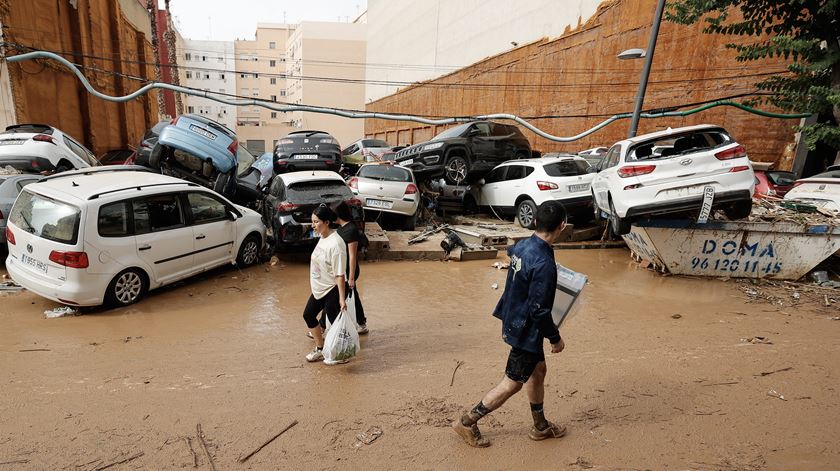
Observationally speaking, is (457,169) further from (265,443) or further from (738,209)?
(265,443)

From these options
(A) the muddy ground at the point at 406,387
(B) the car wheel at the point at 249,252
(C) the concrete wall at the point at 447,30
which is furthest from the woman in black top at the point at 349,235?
(C) the concrete wall at the point at 447,30

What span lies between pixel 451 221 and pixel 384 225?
6.84ft

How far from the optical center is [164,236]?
612 cm

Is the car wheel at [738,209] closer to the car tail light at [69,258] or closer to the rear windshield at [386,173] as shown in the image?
the rear windshield at [386,173]

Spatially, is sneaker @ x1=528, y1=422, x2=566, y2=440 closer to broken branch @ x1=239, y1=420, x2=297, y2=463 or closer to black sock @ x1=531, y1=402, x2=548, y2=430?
black sock @ x1=531, y1=402, x2=548, y2=430

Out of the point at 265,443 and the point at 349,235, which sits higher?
the point at 349,235

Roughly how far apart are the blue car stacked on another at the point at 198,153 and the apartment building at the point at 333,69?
51131mm

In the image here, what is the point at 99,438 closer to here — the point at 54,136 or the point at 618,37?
the point at 54,136

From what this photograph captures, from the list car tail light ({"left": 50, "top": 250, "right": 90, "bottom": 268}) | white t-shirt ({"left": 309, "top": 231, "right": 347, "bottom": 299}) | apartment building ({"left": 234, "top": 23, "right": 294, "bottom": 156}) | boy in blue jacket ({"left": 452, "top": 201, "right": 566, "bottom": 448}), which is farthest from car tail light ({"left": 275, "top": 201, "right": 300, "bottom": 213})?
apartment building ({"left": 234, "top": 23, "right": 294, "bottom": 156})

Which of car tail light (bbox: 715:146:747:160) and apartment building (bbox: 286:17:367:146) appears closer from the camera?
car tail light (bbox: 715:146:747:160)

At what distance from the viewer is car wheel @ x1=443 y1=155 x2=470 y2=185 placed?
12.0 m

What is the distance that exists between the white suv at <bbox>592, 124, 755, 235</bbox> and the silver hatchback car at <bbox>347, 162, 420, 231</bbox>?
4497 millimetres

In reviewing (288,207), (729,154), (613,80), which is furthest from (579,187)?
(613,80)

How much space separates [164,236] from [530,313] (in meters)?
5.32
